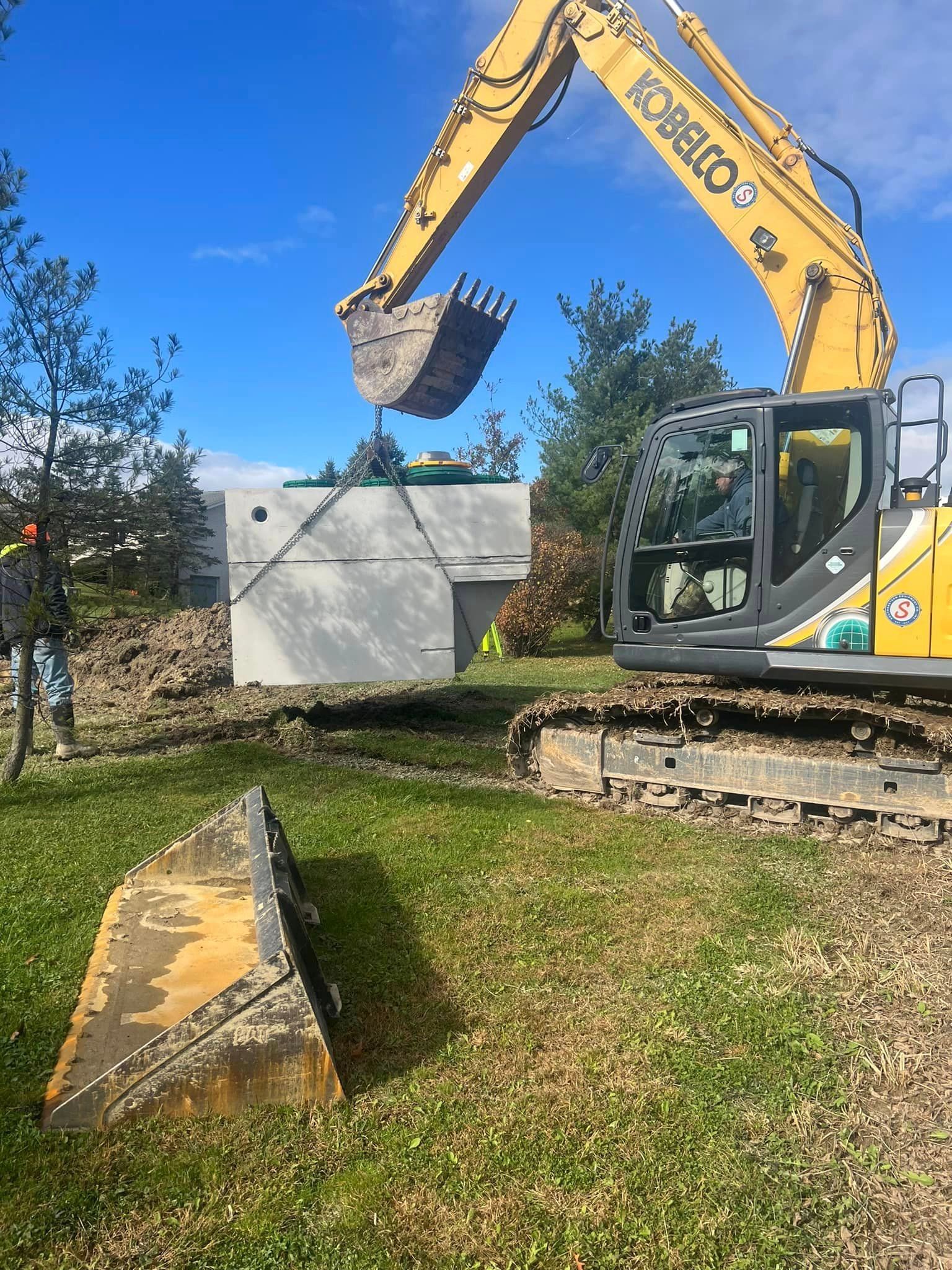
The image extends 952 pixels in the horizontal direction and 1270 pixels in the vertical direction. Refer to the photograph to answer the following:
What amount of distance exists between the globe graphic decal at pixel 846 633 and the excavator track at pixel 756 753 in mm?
315

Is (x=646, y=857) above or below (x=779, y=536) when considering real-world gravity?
below

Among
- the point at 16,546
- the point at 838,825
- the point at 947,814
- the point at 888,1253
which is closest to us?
the point at 888,1253

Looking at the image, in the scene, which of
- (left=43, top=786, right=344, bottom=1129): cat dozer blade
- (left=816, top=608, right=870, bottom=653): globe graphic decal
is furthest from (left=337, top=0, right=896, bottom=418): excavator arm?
(left=43, top=786, right=344, bottom=1129): cat dozer blade

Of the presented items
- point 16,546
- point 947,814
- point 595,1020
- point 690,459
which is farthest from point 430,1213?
point 16,546

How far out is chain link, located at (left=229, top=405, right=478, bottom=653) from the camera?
24.1 feet

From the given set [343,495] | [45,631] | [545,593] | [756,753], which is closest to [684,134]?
[343,495]

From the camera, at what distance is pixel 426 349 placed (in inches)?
296

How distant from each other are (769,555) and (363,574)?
342 cm

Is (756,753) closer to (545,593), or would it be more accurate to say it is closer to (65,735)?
(65,735)

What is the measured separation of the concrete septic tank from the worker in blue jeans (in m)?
1.42

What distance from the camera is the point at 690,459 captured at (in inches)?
225

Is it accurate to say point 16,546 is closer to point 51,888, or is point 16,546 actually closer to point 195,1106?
point 51,888

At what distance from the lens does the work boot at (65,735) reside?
7828 millimetres

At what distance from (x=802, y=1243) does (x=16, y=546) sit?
22.3ft
